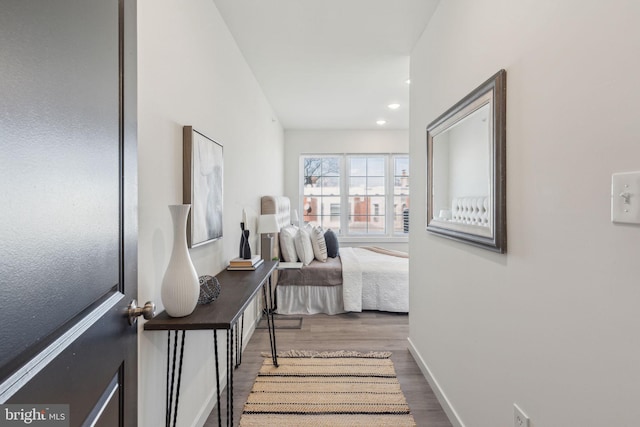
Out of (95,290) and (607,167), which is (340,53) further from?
(95,290)

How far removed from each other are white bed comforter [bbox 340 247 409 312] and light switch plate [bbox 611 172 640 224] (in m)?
3.02

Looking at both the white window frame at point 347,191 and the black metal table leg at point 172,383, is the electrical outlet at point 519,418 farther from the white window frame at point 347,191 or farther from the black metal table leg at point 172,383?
the white window frame at point 347,191

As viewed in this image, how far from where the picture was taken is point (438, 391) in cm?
205

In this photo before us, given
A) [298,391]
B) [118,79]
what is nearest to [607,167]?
[118,79]

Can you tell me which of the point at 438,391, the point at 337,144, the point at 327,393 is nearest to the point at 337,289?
the point at 327,393

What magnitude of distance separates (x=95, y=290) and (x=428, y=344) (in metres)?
2.18

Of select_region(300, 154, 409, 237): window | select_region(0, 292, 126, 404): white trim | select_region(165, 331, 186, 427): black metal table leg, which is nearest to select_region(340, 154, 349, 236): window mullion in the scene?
select_region(300, 154, 409, 237): window

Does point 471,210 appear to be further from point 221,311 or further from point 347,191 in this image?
point 347,191

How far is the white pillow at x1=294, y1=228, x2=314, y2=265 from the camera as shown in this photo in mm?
3961

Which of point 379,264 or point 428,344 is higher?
point 379,264

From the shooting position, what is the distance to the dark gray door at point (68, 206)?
43 cm

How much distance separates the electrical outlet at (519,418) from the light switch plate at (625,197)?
82 cm

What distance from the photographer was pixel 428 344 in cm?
230

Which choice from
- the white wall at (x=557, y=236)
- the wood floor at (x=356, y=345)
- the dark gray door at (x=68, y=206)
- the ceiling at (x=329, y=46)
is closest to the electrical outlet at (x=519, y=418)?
the white wall at (x=557, y=236)
